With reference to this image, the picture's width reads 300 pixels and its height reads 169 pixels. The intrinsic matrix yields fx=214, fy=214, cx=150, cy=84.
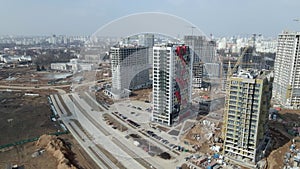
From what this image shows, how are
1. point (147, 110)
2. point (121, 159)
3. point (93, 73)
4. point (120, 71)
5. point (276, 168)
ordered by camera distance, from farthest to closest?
point (93, 73)
point (120, 71)
point (147, 110)
point (121, 159)
point (276, 168)

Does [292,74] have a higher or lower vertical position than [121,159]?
higher

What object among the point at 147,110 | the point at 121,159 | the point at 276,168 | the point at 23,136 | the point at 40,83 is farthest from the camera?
the point at 40,83

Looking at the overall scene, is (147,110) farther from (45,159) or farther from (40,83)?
(40,83)

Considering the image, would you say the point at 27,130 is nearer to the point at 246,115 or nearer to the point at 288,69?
the point at 246,115

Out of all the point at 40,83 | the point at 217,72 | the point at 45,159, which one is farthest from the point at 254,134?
the point at 40,83

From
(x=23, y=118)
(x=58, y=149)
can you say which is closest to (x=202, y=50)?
(x=23, y=118)

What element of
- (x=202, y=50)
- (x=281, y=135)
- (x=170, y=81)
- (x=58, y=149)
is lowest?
(x=281, y=135)

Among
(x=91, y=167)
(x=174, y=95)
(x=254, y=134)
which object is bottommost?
(x=91, y=167)

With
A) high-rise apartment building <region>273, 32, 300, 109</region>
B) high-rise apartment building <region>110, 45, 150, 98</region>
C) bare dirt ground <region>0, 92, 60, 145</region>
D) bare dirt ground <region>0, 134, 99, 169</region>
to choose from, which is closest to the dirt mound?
bare dirt ground <region>0, 134, 99, 169</region>
